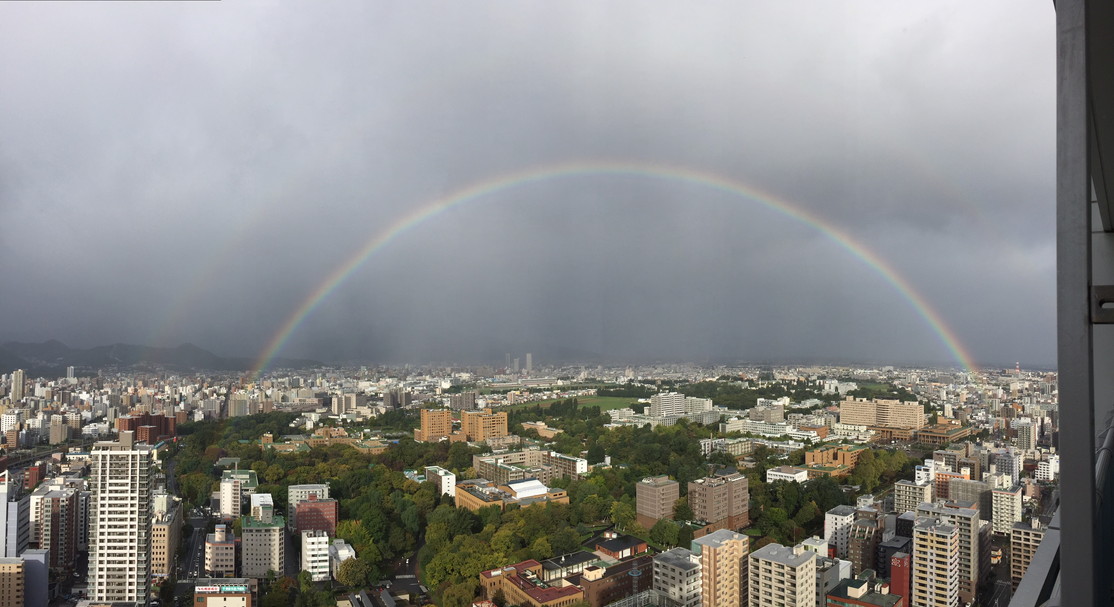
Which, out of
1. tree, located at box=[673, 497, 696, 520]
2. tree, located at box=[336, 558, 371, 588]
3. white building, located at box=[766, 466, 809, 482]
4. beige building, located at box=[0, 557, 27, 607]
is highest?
beige building, located at box=[0, 557, 27, 607]

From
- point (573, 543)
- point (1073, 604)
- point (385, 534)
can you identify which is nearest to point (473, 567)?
point (573, 543)

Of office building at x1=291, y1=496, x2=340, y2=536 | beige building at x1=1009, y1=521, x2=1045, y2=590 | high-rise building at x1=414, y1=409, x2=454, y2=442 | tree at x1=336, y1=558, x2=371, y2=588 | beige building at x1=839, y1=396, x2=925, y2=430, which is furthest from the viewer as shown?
beige building at x1=839, y1=396, x2=925, y2=430

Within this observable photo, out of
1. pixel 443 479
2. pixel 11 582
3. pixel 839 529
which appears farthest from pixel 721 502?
pixel 11 582

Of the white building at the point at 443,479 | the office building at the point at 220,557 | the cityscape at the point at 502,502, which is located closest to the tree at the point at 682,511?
the cityscape at the point at 502,502

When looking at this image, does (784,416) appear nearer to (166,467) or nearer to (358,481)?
(358,481)

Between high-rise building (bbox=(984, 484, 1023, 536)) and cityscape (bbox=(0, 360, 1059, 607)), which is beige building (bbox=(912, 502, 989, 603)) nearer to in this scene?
cityscape (bbox=(0, 360, 1059, 607))

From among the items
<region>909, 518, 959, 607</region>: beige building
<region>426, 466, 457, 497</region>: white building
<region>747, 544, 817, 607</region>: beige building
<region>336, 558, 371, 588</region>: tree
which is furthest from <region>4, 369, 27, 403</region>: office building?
<region>909, 518, 959, 607</region>: beige building

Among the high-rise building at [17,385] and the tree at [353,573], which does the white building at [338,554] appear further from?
the high-rise building at [17,385]
